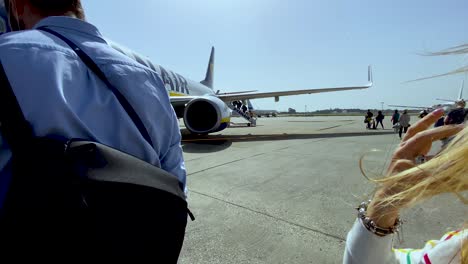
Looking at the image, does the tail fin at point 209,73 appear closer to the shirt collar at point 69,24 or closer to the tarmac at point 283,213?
the tarmac at point 283,213

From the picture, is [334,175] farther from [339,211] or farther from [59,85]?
[59,85]

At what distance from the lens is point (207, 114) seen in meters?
9.30

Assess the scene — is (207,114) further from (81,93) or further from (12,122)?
(12,122)

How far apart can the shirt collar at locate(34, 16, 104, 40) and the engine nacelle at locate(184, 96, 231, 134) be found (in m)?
7.54

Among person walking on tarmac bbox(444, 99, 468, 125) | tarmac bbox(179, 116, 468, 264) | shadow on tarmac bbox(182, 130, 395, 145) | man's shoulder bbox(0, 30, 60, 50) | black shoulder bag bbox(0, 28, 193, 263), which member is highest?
man's shoulder bbox(0, 30, 60, 50)

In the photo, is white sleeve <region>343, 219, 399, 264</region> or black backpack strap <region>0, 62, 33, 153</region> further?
white sleeve <region>343, 219, 399, 264</region>

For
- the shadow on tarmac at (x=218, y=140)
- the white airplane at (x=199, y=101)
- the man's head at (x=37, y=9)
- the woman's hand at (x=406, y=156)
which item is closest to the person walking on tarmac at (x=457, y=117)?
the woman's hand at (x=406, y=156)

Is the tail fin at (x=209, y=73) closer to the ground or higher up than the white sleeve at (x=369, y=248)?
higher up

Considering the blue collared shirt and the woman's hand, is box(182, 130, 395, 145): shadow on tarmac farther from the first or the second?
the woman's hand

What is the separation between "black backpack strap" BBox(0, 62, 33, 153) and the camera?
0.61 meters

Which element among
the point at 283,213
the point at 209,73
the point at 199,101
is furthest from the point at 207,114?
the point at 209,73

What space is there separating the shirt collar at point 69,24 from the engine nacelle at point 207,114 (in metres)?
7.54

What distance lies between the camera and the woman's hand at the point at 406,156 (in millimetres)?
705

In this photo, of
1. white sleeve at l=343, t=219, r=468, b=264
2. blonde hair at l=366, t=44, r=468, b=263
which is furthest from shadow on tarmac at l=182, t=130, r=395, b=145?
blonde hair at l=366, t=44, r=468, b=263
